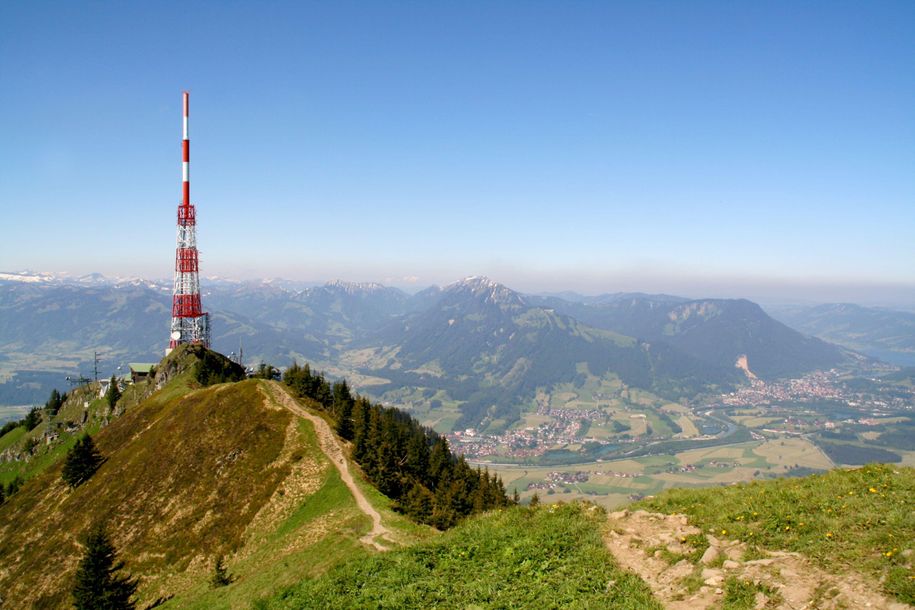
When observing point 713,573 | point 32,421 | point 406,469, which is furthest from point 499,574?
point 32,421

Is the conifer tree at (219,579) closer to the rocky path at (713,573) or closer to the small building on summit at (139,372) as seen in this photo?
the rocky path at (713,573)

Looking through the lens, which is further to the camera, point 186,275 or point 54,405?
point 54,405

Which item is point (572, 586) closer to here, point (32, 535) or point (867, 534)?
point (867, 534)

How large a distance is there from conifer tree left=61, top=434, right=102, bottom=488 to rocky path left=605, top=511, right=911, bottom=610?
89.5m

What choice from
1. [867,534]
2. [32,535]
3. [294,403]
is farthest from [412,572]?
[32,535]

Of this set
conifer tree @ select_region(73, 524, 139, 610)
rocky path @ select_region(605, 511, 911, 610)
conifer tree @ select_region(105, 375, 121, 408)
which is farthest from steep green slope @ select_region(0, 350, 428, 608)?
conifer tree @ select_region(105, 375, 121, 408)

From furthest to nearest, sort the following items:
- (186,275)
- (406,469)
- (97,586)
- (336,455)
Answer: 1. (186,275)
2. (406,469)
3. (336,455)
4. (97,586)

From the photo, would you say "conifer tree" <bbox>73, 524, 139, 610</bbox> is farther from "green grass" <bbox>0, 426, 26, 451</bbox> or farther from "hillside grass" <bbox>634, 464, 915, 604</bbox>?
"green grass" <bbox>0, 426, 26, 451</bbox>

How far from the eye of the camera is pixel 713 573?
733 inches

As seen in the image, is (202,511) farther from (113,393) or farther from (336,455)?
(113,393)

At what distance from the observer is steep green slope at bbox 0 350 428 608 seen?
4500cm

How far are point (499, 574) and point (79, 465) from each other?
86.4 m

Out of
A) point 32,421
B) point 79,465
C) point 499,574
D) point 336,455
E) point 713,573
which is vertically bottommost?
point 32,421

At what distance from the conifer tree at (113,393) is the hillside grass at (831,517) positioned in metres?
131
